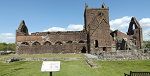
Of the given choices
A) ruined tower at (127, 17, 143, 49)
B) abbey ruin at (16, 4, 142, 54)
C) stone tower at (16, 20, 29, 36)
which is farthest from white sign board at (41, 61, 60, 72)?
ruined tower at (127, 17, 143, 49)

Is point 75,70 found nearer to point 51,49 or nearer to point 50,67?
point 50,67

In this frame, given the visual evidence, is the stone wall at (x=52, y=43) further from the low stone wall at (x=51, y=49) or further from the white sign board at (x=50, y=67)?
the white sign board at (x=50, y=67)

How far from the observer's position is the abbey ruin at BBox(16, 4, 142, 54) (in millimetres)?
79250

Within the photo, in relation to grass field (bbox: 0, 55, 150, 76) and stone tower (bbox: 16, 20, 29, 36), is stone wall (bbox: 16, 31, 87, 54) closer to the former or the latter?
stone tower (bbox: 16, 20, 29, 36)

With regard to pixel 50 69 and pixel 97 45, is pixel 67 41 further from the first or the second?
pixel 50 69

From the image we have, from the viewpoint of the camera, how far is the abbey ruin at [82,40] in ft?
260

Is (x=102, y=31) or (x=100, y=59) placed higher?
(x=102, y=31)

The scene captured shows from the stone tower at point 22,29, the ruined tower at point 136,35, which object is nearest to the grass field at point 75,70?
the stone tower at point 22,29

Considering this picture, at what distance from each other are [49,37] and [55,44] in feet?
14.1

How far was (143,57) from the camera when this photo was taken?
54375mm

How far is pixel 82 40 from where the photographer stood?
268ft

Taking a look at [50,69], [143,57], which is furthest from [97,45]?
[50,69]

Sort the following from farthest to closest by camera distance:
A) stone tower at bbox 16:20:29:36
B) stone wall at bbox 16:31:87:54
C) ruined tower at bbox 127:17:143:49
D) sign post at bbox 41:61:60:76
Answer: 1. ruined tower at bbox 127:17:143:49
2. stone tower at bbox 16:20:29:36
3. stone wall at bbox 16:31:87:54
4. sign post at bbox 41:61:60:76

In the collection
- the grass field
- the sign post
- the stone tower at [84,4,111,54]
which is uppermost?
the stone tower at [84,4,111,54]
